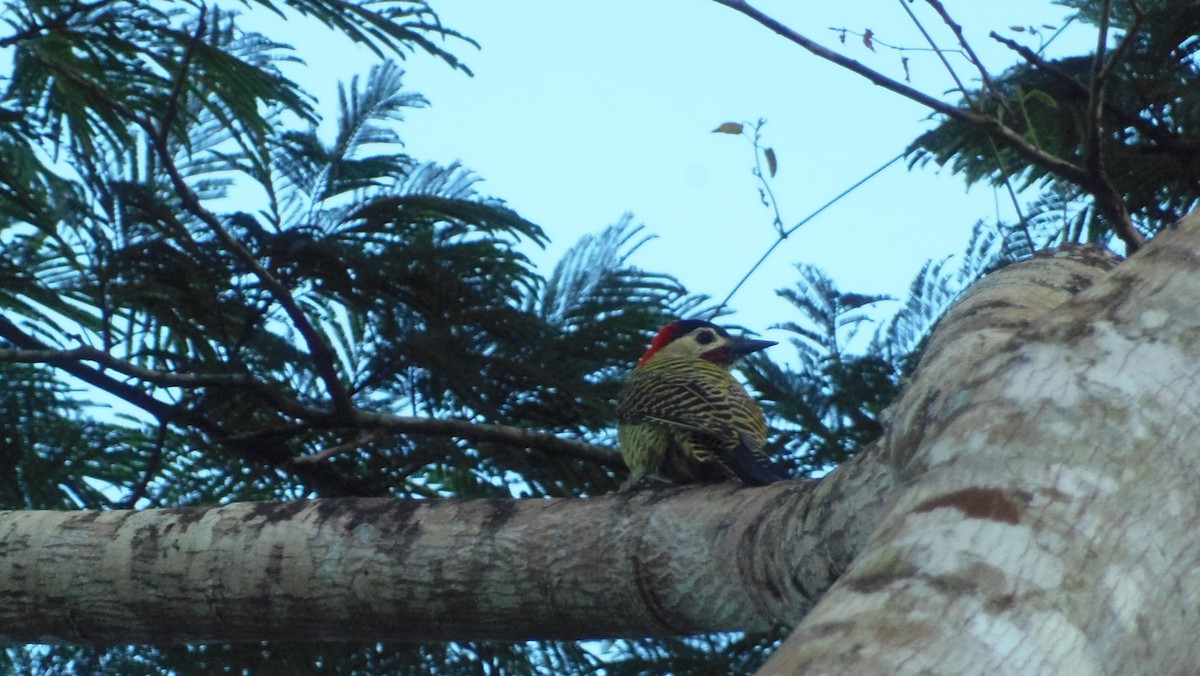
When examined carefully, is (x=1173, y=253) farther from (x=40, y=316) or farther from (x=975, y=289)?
(x=40, y=316)

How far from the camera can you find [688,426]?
3512 mm

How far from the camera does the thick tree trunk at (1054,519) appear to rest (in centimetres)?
104

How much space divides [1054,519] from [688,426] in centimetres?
237

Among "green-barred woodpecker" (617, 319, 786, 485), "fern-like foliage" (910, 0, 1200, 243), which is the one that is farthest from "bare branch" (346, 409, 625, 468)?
"fern-like foliage" (910, 0, 1200, 243)

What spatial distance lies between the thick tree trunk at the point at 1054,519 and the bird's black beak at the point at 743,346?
2605 mm

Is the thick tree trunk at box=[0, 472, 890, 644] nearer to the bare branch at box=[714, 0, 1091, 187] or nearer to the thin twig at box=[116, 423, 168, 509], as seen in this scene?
the thin twig at box=[116, 423, 168, 509]

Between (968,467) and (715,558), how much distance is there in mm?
1259

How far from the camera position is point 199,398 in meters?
3.12

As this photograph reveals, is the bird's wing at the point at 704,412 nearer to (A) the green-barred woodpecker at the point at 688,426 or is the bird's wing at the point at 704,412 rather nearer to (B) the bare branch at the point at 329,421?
(A) the green-barred woodpecker at the point at 688,426

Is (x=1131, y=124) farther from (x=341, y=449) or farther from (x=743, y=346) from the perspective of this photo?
(x=341, y=449)

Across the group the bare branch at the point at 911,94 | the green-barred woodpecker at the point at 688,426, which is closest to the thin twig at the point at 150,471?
the green-barred woodpecker at the point at 688,426

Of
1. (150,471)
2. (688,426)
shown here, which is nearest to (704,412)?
(688,426)

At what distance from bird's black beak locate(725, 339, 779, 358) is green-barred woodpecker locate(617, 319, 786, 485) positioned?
0.39 ft

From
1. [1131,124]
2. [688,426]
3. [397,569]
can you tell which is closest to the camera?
[397,569]
